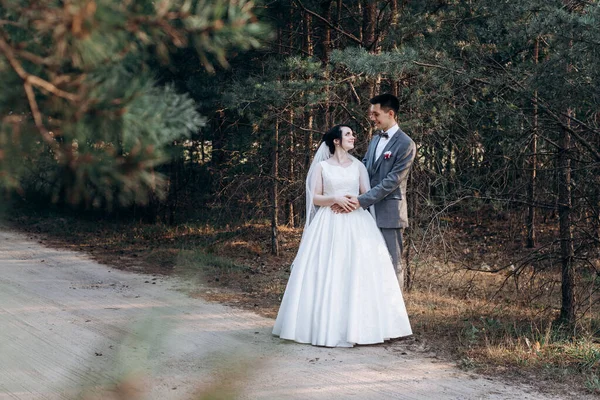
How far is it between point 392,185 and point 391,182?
3 cm

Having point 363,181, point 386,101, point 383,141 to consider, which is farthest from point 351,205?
point 386,101

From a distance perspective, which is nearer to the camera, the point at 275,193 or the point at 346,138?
the point at 346,138

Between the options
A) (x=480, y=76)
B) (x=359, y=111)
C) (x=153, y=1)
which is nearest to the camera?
(x=153, y=1)

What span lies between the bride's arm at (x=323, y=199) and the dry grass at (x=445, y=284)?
107 centimetres

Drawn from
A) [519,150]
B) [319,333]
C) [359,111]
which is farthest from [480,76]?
[319,333]

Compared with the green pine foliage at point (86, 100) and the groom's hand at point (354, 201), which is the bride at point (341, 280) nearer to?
the groom's hand at point (354, 201)

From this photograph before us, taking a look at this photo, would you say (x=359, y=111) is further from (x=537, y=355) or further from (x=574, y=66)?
→ (x=537, y=355)

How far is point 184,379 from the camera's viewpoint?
5.41 metres

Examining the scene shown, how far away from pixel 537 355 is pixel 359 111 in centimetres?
455

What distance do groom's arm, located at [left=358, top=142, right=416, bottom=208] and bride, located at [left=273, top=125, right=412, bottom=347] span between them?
0.48ft

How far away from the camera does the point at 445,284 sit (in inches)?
415

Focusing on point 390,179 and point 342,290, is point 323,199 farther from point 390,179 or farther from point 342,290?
point 342,290

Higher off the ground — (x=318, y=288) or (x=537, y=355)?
(x=318, y=288)

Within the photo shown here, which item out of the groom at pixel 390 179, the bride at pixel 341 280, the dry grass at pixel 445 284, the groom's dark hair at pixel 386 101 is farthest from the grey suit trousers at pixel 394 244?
the groom's dark hair at pixel 386 101
